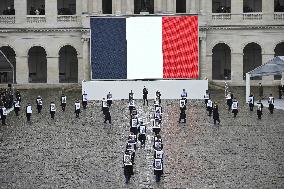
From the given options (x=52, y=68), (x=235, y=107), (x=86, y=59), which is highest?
(x=86, y=59)

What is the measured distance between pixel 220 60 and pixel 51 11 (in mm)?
20104

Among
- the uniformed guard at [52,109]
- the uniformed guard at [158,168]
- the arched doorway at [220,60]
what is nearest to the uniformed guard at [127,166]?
the uniformed guard at [158,168]

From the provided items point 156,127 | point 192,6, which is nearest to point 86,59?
point 192,6

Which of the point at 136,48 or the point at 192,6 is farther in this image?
the point at 192,6

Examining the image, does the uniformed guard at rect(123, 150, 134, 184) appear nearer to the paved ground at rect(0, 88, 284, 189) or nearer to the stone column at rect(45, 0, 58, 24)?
the paved ground at rect(0, 88, 284, 189)

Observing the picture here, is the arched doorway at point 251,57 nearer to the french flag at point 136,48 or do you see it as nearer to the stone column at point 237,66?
the stone column at point 237,66

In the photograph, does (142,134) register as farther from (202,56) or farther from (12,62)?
(12,62)

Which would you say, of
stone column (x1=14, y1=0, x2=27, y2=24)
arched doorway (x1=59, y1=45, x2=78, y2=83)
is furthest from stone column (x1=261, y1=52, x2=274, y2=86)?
stone column (x1=14, y1=0, x2=27, y2=24)

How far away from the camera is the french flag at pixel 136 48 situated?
220 ft

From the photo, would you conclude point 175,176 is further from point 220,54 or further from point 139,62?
point 220,54

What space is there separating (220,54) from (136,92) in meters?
19.7

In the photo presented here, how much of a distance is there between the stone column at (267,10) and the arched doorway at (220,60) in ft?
21.4

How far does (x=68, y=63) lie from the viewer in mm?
82375

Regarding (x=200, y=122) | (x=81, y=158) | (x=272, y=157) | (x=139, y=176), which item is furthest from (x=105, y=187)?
(x=200, y=122)
